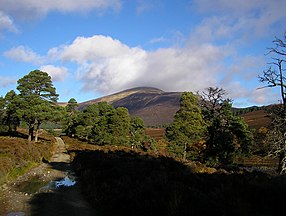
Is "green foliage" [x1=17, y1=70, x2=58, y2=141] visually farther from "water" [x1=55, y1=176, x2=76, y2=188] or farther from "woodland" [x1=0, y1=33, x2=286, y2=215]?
"water" [x1=55, y1=176, x2=76, y2=188]

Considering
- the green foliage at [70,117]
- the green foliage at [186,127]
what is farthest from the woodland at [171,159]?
the green foliage at [70,117]

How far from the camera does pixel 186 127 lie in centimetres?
3788

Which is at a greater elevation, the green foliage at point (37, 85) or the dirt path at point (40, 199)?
the green foliage at point (37, 85)

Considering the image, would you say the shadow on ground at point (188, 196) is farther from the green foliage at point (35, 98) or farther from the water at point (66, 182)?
the green foliage at point (35, 98)

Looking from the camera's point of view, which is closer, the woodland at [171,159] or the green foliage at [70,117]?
the woodland at [171,159]

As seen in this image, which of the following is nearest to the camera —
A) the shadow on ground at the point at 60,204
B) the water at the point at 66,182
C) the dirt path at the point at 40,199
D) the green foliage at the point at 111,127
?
the shadow on ground at the point at 60,204

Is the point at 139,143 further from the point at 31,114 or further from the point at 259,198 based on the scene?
the point at 259,198

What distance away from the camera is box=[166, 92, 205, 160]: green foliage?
37.4 m

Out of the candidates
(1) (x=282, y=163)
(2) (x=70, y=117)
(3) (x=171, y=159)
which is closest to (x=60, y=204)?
(3) (x=171, y=159)

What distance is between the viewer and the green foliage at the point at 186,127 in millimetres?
37438

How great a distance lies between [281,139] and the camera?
18.8m

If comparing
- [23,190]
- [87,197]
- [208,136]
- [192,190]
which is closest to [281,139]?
[192,190]

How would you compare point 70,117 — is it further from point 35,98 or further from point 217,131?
Answer: point 217,131

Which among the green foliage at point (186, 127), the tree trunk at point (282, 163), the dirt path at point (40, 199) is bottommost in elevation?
the dirt path at point (40, 199)
